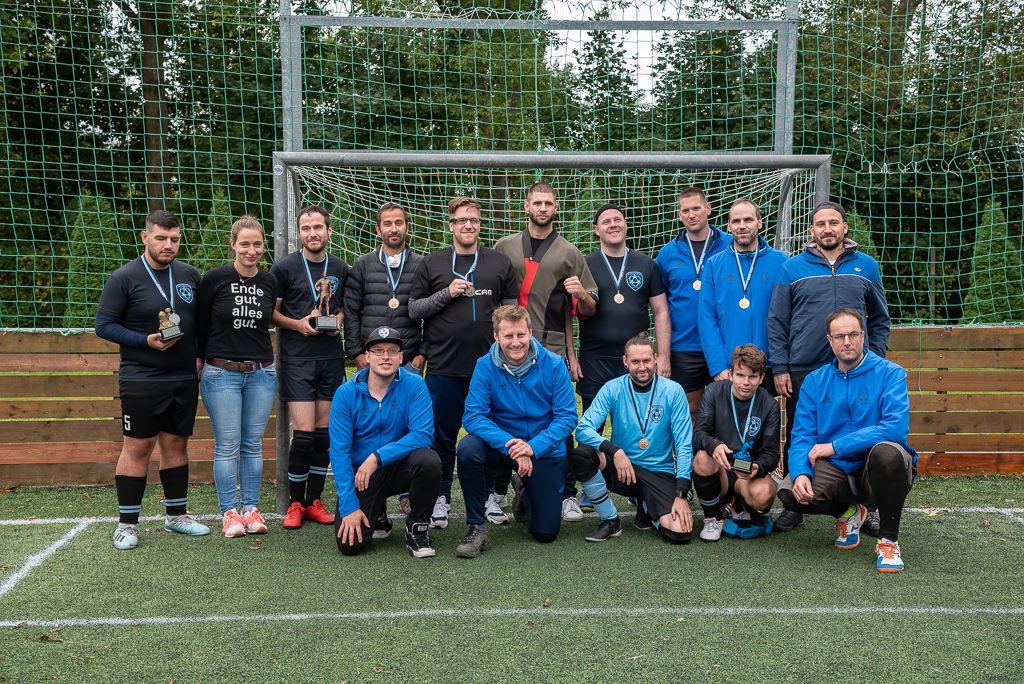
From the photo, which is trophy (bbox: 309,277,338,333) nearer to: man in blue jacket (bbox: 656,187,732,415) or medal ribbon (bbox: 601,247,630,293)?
medal ribbon (bbox: 601,247,630,293)

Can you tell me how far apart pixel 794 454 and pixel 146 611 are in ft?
10.9

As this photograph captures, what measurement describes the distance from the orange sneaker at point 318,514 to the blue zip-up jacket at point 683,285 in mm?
2400

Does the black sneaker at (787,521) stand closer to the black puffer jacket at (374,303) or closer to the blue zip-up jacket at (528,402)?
the blue zip-up jacket at (528,402)

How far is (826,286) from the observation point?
16.5 feet

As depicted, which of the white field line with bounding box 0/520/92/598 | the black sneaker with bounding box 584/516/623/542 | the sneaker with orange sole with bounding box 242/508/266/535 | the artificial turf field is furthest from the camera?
the sneaker with orange sole with bounding box 242/508/266/535

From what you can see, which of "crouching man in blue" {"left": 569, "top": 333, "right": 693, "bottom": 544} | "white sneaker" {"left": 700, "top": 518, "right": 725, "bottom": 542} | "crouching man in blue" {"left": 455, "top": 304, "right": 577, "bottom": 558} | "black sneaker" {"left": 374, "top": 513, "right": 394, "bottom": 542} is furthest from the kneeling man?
"black sneaker" {"left": 374, "top": 513, "right": 394, "bottom": 542}

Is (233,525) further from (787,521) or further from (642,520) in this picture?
(787,521)

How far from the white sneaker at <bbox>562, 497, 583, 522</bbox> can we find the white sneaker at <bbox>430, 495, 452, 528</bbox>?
734mm

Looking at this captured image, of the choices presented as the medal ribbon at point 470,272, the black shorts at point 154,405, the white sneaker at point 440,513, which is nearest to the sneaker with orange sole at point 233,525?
the black shorts at point 154,405

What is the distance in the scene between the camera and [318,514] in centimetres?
544

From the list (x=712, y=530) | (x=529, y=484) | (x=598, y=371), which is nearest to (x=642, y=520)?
(x=712, y=530)

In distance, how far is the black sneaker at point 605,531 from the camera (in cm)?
500

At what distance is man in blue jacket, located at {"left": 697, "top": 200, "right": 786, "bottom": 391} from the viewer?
207 inches

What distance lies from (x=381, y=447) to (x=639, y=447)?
1.48m
